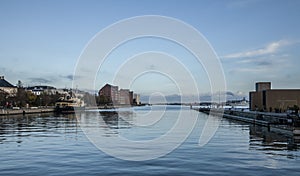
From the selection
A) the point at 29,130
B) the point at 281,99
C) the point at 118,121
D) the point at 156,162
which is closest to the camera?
the point at 156,162

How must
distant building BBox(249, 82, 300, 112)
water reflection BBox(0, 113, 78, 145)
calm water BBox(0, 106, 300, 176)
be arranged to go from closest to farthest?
calm water BBox(0, 106, 300, 176), water reflection BBox(0, 113, 78, 145), distant building BBox(249, 82, 300, 112)

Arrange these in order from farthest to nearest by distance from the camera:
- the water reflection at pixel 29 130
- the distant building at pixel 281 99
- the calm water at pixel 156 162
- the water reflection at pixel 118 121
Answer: the distant building at pixel 281 99, the water reflection at pixel 118 121, the water reflection at pixel 29 130, the calm water at pixel 156 162

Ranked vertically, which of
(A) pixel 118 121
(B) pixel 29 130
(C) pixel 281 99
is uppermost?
(C) pixel 281 99

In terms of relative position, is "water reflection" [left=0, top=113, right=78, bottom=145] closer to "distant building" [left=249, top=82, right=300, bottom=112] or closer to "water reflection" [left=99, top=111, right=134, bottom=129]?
"water reflection" [left=99, top=111, right=134, bottom=129]

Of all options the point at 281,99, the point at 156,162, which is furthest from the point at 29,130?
the point at 281,99

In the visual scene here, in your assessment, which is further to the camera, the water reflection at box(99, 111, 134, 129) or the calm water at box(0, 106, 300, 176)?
the water reflection at box(99, 111, 134, 129)

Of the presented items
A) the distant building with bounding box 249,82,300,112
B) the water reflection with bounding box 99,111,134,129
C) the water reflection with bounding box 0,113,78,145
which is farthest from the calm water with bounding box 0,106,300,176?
the distant building with bounding box 249,82,300,112

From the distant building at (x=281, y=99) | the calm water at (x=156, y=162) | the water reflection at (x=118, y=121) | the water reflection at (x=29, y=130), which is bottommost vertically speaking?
the water reflection at (x=118, y=121)

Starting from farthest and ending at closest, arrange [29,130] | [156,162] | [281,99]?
[281,99]
[29,130]
[156,162]

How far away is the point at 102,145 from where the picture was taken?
89.1 ft

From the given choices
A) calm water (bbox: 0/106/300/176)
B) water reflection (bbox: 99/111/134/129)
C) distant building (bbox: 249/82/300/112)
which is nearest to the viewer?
calm water (bbox: 0/106/300/176)

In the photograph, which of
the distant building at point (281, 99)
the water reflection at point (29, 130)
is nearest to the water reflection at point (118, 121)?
the water reflection at point (29, 130)

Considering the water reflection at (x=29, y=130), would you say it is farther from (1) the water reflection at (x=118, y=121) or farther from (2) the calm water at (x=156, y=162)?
(2) the calm water at (x=156, y=162)

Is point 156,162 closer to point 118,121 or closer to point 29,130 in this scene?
point 29,130
